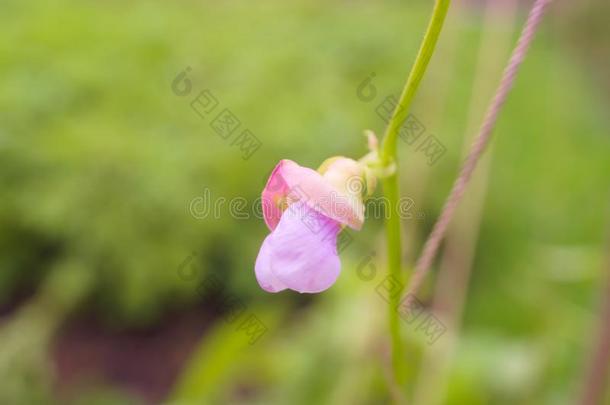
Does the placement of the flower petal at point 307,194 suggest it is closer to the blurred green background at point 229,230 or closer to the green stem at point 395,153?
the green stem at point 395,153

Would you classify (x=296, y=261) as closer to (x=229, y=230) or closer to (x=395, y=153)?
(x=395, y=153)

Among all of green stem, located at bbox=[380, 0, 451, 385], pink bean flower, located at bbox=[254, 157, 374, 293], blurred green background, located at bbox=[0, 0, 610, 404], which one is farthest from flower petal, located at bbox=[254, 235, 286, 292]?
blurred green background, located at bbox=[0, 0, 610, 404]

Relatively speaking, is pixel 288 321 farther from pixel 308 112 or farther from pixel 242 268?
pixel 308 112

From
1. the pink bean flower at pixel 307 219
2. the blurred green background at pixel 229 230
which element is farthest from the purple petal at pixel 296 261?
the blurred green background at pixel 229 230

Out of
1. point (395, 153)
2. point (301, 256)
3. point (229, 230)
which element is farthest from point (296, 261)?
point (229, 230)

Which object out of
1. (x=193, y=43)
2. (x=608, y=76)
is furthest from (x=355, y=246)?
(x=608, y=76)
